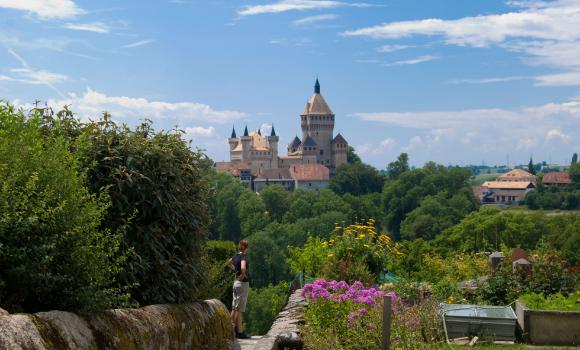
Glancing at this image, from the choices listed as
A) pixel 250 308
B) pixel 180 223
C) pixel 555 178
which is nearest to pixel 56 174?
pixel 180 223

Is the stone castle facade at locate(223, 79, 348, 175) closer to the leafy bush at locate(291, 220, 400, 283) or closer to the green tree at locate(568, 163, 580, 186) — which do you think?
the green tree at locate(568, 163, 580, 186)

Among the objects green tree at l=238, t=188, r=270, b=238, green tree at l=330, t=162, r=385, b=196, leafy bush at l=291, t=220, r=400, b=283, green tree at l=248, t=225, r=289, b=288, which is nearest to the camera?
leafy bush at l=291, t=220, r=400, b=283

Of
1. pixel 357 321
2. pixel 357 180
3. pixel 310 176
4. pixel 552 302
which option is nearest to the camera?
pixel 357 321

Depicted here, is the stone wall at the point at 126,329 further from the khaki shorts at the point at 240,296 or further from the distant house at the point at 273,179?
the distant house at the point at 273,179

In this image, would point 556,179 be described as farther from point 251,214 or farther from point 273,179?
point 251,214

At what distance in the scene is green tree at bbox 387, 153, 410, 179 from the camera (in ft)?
508

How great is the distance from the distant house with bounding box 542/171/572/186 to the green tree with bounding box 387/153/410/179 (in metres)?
30.2

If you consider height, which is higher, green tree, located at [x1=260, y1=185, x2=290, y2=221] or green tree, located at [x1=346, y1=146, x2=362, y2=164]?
green tree, located at [x1=346, y1=146, x2=362, y2=164]

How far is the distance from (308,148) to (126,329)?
159218 millimetres

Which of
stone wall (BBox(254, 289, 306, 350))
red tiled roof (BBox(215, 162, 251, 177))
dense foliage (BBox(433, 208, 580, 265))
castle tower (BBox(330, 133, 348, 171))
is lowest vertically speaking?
dense foliage (BBox(433, 208, 580, 265))

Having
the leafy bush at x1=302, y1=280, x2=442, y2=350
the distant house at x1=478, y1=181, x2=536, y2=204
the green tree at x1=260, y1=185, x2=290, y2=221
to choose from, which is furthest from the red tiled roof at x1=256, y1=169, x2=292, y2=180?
the leafy bush at x1=302, y1=280, x2=442, y2=350

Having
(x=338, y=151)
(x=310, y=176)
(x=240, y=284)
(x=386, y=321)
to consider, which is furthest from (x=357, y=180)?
(x=386, y=321)

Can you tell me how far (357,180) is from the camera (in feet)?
463

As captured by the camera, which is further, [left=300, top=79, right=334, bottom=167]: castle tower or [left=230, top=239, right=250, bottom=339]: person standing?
[left=300, top=79, right=334, bottom=167]: castle tower
